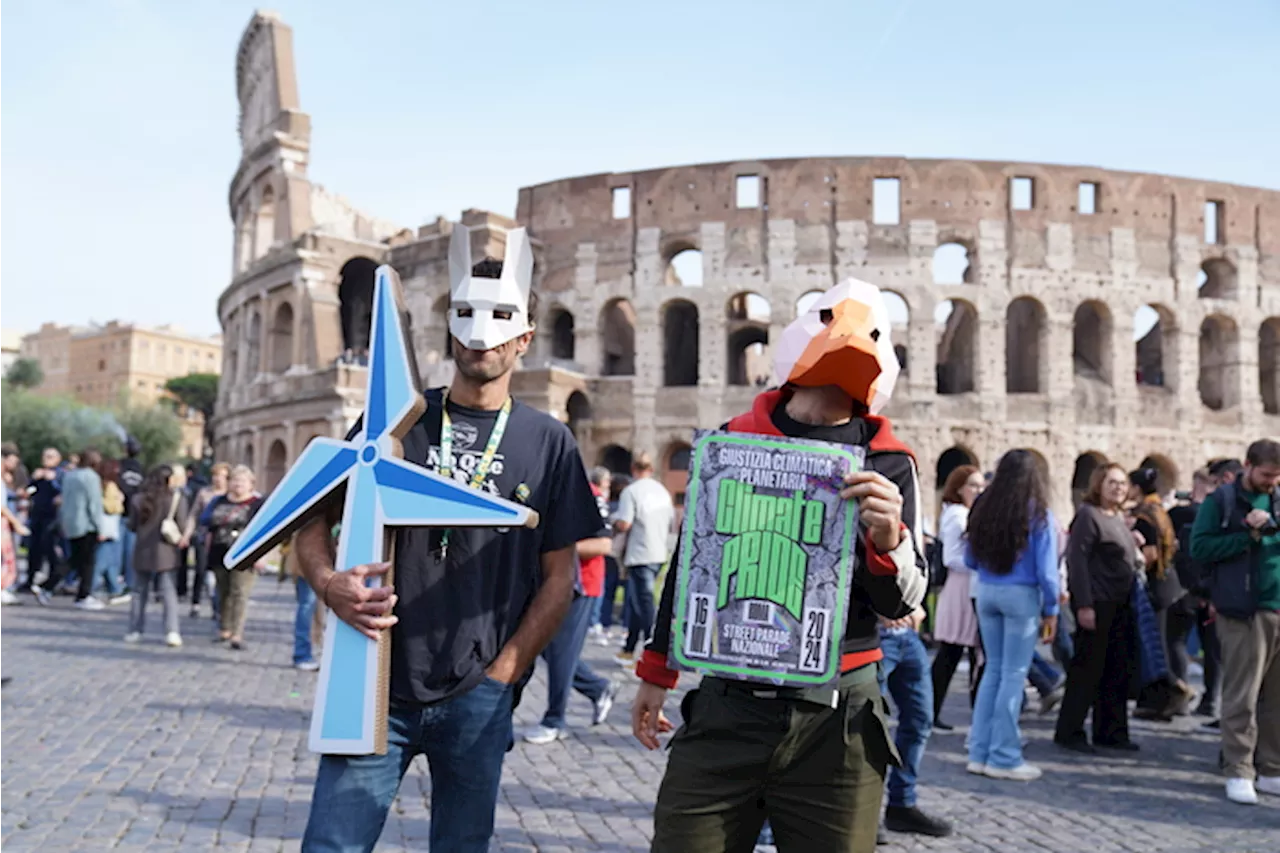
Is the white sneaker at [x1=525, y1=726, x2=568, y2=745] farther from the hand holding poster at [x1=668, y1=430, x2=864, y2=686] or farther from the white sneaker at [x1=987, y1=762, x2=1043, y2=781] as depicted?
the hand holding poster at [x1=668, y1=430, x2=864, y2=686]

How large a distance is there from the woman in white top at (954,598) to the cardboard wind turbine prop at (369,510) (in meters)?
4.91

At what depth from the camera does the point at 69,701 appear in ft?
23.3

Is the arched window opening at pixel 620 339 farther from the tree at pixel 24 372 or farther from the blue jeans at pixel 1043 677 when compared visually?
the tree at pixel 24 372

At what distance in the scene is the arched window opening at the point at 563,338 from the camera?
101 feet

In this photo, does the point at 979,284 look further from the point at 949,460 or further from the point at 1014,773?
the point at 1014,773

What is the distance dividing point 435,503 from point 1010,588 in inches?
167

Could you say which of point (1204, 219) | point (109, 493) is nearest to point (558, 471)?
point (109, 493)

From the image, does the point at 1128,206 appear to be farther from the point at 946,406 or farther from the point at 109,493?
the point at 109,493

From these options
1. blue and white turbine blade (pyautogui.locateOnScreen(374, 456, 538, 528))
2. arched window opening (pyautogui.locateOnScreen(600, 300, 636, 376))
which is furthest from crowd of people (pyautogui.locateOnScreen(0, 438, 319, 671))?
arched window opening (pyautogui.locateOnScreen(600, 300, 636, 376))

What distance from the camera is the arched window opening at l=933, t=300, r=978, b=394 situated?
91.3ft

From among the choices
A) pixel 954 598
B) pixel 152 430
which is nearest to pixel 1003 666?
pixel 954 598

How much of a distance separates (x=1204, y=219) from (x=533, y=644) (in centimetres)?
3053

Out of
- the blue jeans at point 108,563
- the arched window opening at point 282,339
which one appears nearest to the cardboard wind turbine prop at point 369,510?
the blue jeans at point 108,563

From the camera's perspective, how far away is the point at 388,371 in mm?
2627
